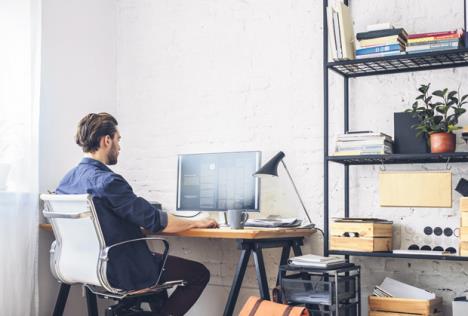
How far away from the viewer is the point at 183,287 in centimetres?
354

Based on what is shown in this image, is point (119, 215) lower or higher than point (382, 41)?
lower

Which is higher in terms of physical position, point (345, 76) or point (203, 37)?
point (203, 37)

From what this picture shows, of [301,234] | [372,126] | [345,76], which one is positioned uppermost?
[345,76]

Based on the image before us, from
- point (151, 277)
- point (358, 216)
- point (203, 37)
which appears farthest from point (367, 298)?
point (203, 37)

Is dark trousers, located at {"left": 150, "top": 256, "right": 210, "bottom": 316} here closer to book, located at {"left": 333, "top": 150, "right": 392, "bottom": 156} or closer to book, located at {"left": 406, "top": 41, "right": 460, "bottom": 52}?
book, located at {"left": 333, "top": 150, "right": 392, "bottom": 156}

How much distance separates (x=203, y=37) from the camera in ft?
13.6

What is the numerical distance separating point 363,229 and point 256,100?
1.11 meters

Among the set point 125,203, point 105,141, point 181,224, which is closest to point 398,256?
point 181,224

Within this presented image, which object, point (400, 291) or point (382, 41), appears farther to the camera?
point (400, 291)

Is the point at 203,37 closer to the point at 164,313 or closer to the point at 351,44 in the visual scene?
the point at 351,44

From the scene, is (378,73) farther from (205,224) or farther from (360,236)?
(205,224)

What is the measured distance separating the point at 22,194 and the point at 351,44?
1909 mm

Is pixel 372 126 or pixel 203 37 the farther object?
pixel 203 37

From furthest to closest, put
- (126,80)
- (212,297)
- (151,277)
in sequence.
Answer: (126,80) → (212,297) → (151,277)
